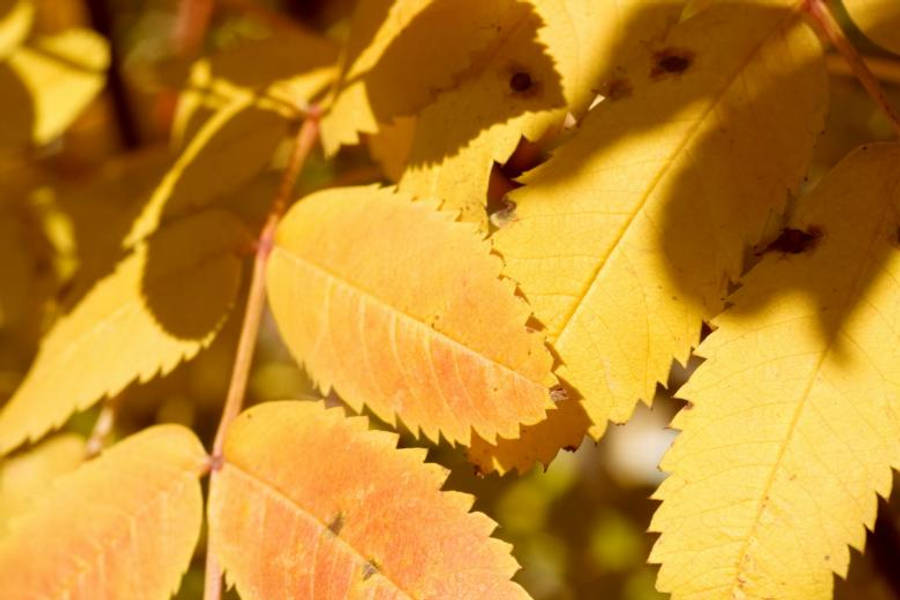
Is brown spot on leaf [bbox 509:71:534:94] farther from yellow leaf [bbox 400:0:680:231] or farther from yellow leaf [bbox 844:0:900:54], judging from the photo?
yellow leaf [bbox 844:0:900:54]

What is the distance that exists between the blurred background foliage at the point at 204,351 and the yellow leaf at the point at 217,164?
114mm

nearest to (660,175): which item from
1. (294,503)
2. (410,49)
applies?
(410,49)

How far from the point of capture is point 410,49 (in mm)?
784

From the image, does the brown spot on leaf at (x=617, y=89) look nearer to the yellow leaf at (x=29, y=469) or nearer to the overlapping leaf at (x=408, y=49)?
the overlapping leaf at (x=408, y=49)

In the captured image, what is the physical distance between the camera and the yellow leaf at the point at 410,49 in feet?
2.50

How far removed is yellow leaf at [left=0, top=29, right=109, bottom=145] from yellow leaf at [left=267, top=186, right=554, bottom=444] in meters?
0.57

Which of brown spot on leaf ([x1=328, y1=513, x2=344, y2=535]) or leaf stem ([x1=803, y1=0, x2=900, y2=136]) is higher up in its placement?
leaf stem ([x1=803, y1=0, x2=900, y2=136])

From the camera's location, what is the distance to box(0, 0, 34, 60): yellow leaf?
47.5 inches

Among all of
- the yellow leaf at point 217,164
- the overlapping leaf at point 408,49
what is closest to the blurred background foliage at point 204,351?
the yellow leaf at point 217,164

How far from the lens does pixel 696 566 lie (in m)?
0.62

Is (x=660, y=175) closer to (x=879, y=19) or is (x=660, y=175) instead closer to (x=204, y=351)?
(x=879, y=19)

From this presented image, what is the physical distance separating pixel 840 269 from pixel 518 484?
2.48 ft

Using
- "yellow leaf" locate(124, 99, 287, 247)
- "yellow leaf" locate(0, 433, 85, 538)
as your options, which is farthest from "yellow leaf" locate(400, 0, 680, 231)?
"yellow leaf" locate(0, 433, 85, 538)

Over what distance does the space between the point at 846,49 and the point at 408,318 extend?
36cm
